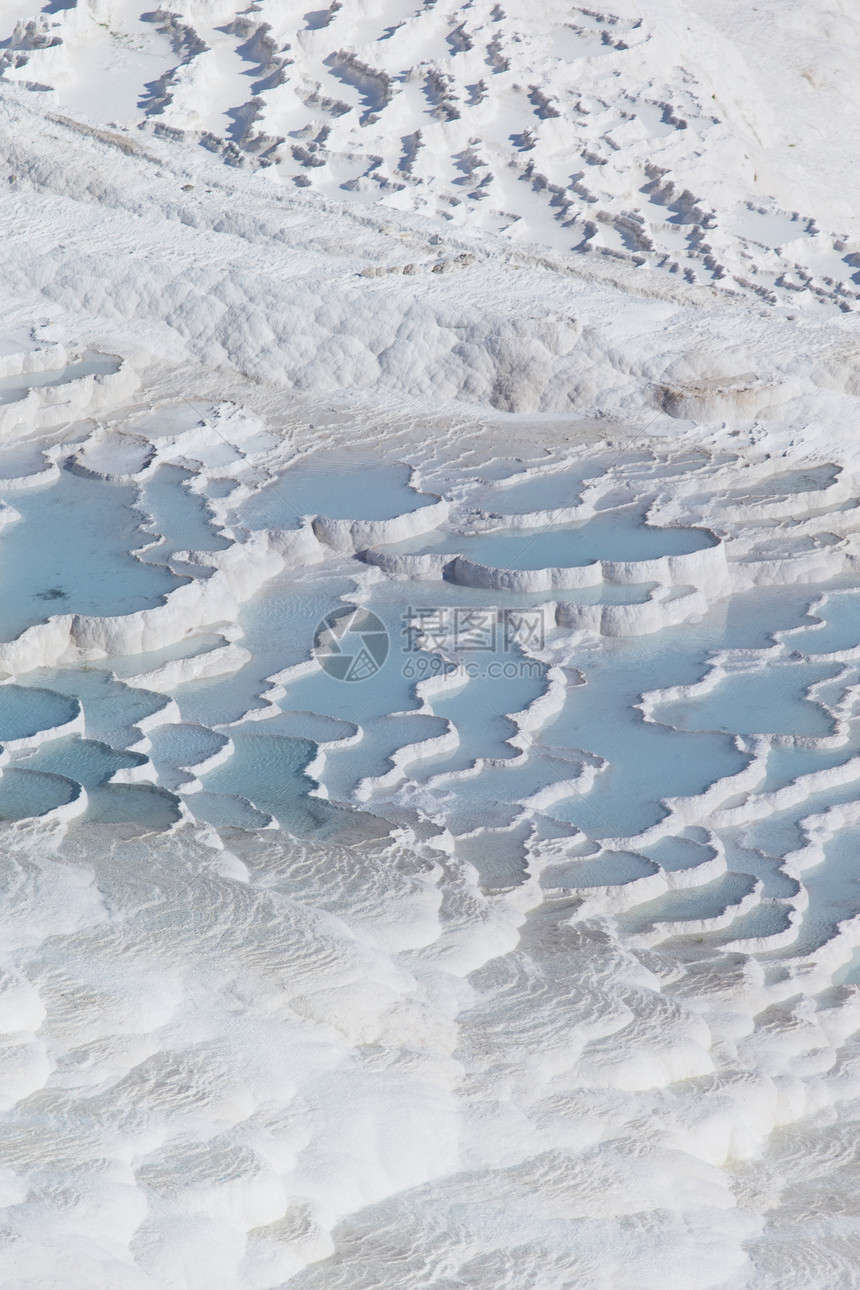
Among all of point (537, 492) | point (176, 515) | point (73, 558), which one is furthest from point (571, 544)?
point (73, 558)

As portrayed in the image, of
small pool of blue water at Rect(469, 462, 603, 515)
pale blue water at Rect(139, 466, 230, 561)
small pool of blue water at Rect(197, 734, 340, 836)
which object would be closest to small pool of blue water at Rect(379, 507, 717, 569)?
small pool of blue water at Rect(469, 462, 603, 515)

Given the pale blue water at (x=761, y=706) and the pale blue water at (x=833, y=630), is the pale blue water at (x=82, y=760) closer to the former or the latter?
the pale blue water at (x=761, y=706)

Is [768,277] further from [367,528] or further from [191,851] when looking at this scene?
[191,851]

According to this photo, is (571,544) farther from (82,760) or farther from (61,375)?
(61,375)

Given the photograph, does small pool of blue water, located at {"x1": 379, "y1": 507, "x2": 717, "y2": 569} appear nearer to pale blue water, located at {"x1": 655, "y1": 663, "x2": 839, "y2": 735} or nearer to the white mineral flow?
the white mineral flow

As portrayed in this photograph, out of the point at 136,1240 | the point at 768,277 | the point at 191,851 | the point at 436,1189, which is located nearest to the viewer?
the point at 136,1240

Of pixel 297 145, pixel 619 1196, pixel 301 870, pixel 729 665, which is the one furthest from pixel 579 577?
pixel 297 145
